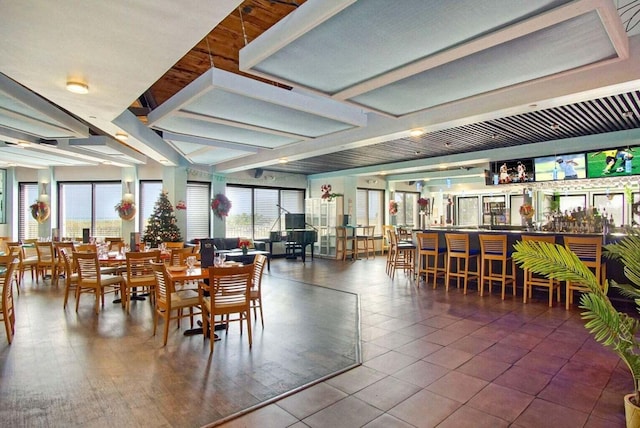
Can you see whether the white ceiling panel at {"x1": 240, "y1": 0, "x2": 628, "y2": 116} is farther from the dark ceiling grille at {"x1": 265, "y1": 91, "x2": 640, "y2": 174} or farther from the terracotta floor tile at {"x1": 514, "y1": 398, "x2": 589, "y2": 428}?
the terracotta floor tile at {"x1": 514, "y1": 398, "x2": 589, "y2": 428}

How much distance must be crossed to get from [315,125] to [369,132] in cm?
108

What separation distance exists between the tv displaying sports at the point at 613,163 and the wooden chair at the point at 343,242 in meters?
6.68

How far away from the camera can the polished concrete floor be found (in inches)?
101

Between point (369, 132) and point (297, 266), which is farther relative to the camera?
point (297, 266)

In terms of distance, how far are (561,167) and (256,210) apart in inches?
336

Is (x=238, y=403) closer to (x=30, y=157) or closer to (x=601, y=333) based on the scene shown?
(x=601, y=333)

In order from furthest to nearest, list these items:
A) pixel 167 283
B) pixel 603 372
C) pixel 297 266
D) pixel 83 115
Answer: pixel 297 266
pixel 83 115
pixel 167 283
pixel 603 372

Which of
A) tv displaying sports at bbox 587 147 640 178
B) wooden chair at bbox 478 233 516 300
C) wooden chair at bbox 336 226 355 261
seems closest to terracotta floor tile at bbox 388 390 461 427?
wooden chair at bbox 478 233 516 300

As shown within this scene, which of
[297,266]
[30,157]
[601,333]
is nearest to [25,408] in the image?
[601,333]

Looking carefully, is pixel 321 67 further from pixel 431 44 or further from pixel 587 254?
pixel 587 254

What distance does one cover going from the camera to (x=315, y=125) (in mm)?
5230

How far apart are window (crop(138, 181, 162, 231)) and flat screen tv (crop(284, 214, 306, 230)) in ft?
12.6

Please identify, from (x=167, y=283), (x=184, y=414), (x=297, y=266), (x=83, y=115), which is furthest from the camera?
(x=297, y=266)

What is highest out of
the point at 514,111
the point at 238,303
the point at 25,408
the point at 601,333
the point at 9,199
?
the point at 514,111
